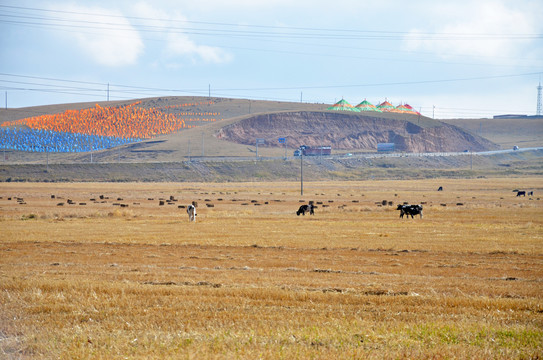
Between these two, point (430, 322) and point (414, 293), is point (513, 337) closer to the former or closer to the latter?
point (430, 322)

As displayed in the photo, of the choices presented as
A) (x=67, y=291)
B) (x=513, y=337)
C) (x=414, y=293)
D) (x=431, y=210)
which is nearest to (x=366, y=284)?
(x=414, y=293)

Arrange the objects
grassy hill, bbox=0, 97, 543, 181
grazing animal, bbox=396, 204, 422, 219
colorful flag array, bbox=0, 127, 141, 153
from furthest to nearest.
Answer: colorful flag array, bbox=0, 127, 141, 153 < grassy hill, bbox=0, 97, 543, 181 < grazing animal, bbox=396, 204, 422, 219

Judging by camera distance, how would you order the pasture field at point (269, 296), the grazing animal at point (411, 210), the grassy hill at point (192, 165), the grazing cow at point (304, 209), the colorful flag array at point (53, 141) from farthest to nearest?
1. the colorful flag array at point (53, 141)
2. the grassy hill at point (192, 165)
3. the grazing cow at point (304, 209)
4. the grazing animal at point (411, 210)
5. the pasture field at point (269, 296)

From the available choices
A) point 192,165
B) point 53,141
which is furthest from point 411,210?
point 53,141

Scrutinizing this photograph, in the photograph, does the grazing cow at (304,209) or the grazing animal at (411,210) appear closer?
the grazing animal at (411,210)

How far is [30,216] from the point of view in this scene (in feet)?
139

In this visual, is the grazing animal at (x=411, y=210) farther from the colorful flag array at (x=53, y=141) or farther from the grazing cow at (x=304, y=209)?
the colorful flag array at (x=53, y=141)

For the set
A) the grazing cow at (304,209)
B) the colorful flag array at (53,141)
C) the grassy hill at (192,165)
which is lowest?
the grazing cow at (304,209)

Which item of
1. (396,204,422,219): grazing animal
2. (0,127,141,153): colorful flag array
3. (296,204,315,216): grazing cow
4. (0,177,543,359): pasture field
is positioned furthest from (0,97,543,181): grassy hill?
(0,177,543,359): pasture field

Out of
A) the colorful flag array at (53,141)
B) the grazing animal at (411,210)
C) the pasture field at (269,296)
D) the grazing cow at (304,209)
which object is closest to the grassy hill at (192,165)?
the colorful flag array at (53,141)

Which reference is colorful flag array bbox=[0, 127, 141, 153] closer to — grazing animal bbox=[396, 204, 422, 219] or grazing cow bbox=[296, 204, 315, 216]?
grazing cow bbox=[296, 204, 315, 216]

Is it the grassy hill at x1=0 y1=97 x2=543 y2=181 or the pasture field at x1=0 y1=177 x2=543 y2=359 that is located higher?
the grassy hill at x1=0 y1=97 x2=543 y2=181

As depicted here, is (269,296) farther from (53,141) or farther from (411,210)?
(53,141)

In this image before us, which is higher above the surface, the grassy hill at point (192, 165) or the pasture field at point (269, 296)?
the grassy hill at point (192, 165)
